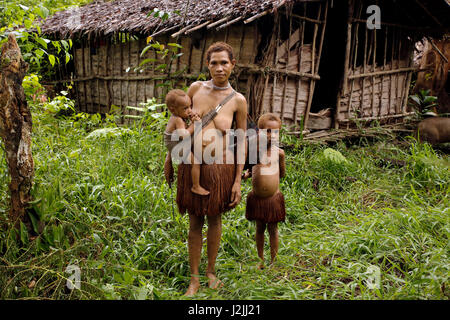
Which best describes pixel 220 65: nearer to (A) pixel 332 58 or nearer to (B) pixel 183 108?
(B) pixel 183 108

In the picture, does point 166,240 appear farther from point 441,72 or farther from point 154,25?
point 441,72

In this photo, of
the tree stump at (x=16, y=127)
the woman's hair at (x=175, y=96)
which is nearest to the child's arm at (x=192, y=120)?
the woman's hair at (x=175, y=96)

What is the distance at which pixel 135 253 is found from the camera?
288 cm

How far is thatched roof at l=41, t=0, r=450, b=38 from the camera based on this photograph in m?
4.97

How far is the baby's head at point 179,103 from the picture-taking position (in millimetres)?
2152

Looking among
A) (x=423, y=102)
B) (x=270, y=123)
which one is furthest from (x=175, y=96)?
(x=423, y=102)

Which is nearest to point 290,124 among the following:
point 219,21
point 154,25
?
point 219,21

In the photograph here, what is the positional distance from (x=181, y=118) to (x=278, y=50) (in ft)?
12.7

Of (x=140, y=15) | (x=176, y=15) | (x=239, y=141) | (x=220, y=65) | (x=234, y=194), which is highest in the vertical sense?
(x=140, y=15)

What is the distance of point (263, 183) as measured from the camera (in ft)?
8.48
